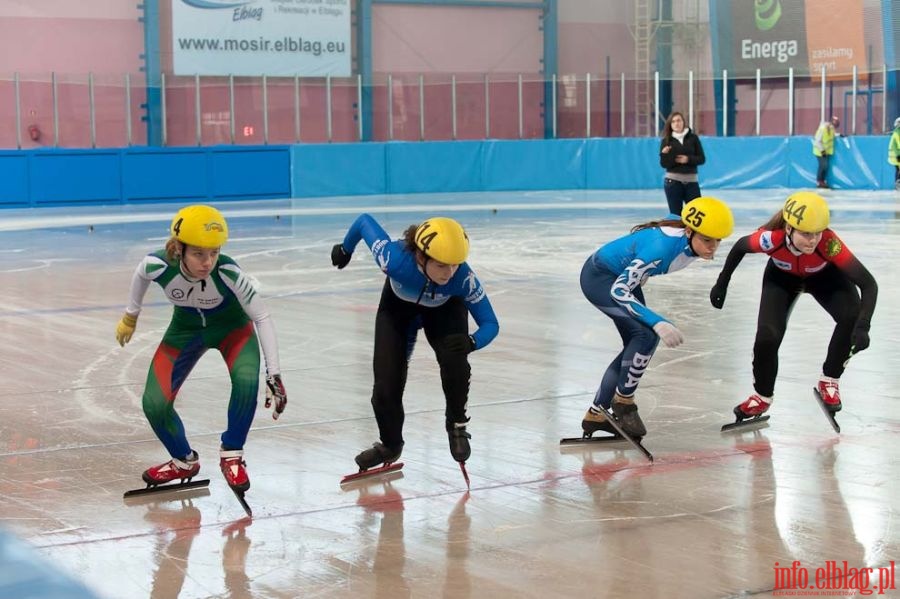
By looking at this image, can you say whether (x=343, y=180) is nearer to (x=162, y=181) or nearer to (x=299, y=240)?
(x=162, y=181)

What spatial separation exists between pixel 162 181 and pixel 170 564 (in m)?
27.1

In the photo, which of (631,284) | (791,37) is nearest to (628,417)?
(631,284)

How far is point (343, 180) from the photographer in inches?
1310

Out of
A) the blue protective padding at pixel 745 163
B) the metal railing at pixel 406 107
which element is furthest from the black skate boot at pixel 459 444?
the blue protective padding at pixel 745 163

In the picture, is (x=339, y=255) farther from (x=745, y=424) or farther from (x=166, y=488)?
(x=745, y=424)

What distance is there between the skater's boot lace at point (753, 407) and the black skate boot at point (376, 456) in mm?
2172

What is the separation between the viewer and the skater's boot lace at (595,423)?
7219 millimetres

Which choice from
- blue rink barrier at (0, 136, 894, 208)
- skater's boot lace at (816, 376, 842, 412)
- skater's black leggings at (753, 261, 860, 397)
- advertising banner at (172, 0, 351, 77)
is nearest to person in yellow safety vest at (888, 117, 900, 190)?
blue rink barrier at (0, 136, 894, 208)

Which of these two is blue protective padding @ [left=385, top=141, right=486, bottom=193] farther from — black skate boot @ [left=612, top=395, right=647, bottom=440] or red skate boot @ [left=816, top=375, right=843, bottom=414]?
black skate boot @ [left=612, top=395, right=647, bottom=440]

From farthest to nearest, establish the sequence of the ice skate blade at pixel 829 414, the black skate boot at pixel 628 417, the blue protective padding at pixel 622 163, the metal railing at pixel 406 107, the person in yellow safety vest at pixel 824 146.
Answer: the blue protective padding at pixel 622 163
the metal railing at pixel 406 107
the person in yellow safety vest at pixel 824 146
the ice skate blade at pixel 829 414
the black skate boot at pixel 628 417

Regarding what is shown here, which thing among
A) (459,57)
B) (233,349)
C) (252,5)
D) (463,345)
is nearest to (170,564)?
(233,349)

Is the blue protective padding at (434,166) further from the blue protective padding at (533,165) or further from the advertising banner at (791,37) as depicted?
the advertising banner at (791,37)

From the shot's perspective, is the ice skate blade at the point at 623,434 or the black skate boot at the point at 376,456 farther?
the ice skate blade at the point at 623,434

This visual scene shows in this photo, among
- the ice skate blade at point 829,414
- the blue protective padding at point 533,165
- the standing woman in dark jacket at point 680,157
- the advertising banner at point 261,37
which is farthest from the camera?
the blue protective padding at point 533,165
